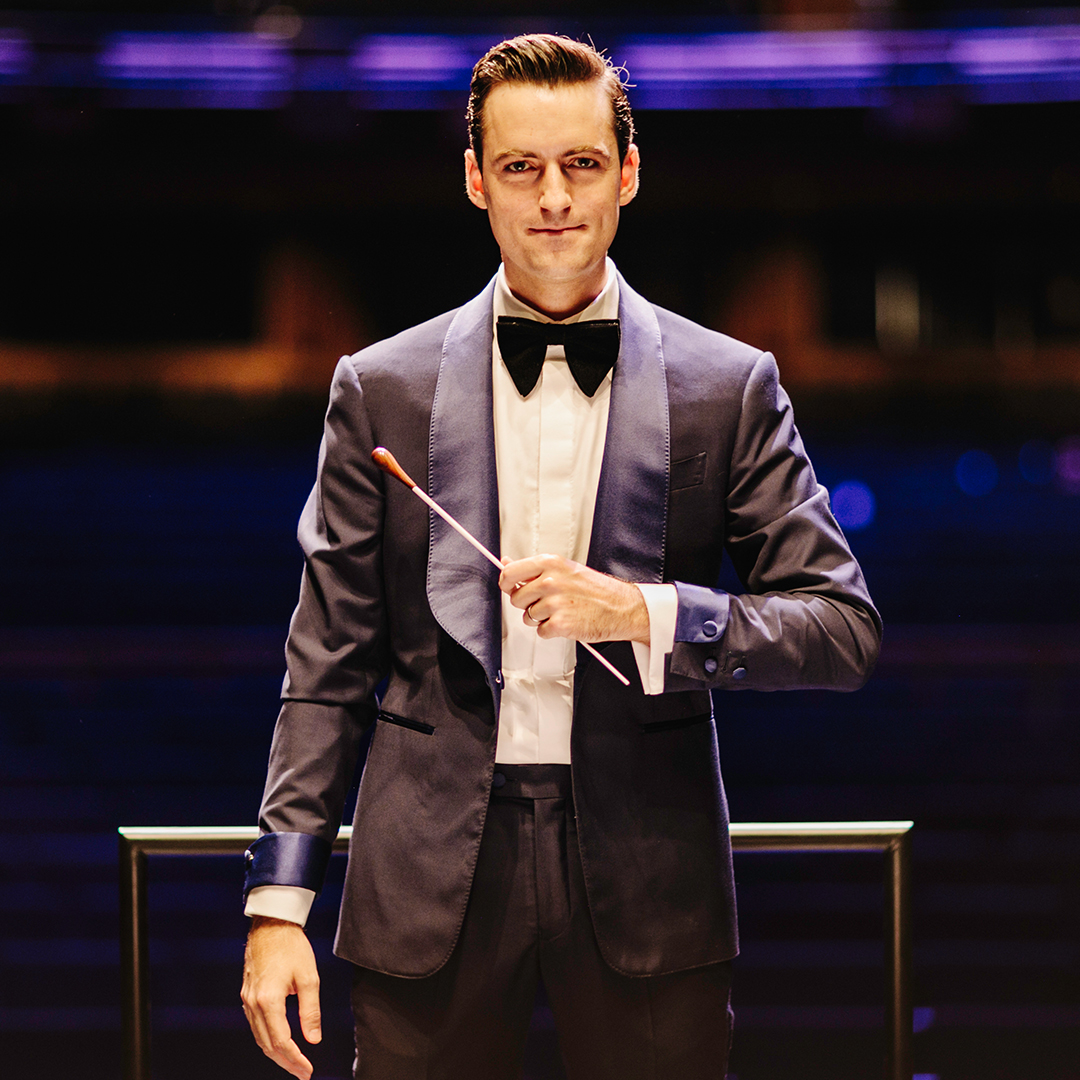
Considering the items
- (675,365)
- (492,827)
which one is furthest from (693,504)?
(492,827)

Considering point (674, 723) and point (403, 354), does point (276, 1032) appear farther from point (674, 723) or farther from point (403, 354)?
point (403, 354)

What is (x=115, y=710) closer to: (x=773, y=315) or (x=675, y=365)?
(x=773, y=315)

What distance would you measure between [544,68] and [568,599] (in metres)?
0.55

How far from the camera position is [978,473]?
1394 centimetres

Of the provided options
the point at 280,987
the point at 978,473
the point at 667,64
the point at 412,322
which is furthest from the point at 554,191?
the point at 978,473

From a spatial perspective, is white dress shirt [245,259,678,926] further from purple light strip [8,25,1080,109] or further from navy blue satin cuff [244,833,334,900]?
purple light strip [8,25,1080,109]

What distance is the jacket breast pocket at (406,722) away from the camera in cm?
128

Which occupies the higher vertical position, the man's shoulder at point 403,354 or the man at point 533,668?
the man's shoulder at point 403,354

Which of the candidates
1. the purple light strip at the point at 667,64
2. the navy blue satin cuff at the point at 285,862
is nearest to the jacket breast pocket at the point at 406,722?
the navy blue satin cuff at the point at 285,862

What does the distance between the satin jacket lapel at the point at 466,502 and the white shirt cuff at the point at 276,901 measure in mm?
281

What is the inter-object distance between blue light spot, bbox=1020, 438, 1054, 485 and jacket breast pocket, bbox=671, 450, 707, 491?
47.0 feet

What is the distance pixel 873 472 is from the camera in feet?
39.1

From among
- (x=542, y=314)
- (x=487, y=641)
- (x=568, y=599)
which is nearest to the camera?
(x=568, y=599)

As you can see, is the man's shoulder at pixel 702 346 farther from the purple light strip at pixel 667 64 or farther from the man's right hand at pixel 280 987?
the purple light strip at pixel 667 64
